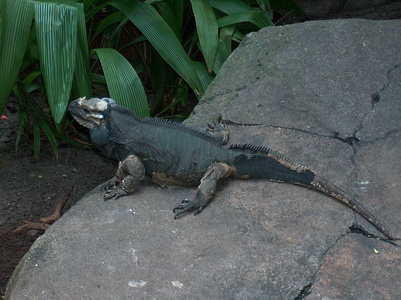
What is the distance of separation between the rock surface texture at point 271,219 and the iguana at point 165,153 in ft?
0.27

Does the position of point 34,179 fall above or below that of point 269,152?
below

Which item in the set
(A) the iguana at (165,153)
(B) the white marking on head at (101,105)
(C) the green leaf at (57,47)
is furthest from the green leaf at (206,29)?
(B) the white marking on head at (101,105)

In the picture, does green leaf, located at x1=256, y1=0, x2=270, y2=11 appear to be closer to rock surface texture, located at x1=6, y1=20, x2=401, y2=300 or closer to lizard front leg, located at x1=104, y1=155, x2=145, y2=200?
rock surface texture, located at x1=6, y1=20, x2=401, y2=300

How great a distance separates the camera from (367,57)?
4.88m

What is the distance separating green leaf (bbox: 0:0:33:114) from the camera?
4523mm

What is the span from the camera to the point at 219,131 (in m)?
4.24

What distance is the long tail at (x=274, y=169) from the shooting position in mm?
3658

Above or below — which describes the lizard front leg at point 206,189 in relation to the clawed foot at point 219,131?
below

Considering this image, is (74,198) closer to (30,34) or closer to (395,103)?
(30,34)

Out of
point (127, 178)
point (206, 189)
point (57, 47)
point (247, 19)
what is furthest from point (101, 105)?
point (247, 19)

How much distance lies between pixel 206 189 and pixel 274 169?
45cm

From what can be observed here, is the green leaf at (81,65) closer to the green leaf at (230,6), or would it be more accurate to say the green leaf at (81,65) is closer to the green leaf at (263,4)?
the green leaf at (230,6)

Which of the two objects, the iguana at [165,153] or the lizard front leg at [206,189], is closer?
the lizard front leg at [206,189]

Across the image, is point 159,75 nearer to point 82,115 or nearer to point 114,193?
Answer: point 82,115
